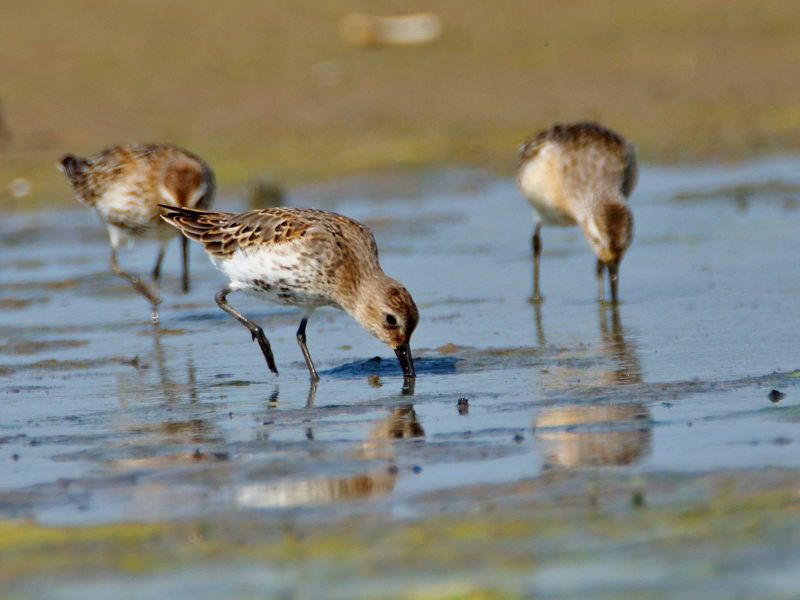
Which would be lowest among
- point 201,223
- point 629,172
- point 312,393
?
point 312,393

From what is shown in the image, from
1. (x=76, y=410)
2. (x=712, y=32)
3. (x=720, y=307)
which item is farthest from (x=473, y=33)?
(x=76, y=410)

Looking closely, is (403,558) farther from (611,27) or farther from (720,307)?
(611,27)

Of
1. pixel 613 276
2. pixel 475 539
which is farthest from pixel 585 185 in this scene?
pixel 475 539

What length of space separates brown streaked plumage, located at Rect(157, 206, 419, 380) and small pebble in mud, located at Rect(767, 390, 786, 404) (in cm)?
207

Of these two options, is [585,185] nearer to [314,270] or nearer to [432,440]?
[314,270]

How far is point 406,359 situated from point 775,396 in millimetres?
2173

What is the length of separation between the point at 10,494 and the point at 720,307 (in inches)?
223

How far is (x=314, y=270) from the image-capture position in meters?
8.00

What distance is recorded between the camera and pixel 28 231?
1557cm

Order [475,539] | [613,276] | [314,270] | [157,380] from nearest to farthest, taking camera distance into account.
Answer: [475,539], [314,270], [157,380], [613,276]

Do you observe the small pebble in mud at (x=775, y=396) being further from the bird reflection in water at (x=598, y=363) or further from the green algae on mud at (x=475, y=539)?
the green algae on mud at (x=475, y=539)

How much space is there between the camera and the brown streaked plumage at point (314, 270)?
775 centimetres

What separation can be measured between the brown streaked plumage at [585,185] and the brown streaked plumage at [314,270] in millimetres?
2492

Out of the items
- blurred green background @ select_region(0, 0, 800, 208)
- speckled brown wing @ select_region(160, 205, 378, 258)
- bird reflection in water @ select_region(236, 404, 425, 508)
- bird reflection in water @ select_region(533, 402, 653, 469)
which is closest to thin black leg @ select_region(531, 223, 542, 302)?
speckled brown wing @ select_region(160, 205, 378, 258)
